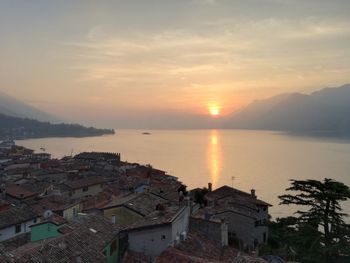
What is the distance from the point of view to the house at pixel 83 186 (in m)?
51.7

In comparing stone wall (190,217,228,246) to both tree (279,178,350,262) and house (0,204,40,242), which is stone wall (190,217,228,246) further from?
house (0,204,40,242)

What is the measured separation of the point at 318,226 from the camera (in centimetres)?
2448

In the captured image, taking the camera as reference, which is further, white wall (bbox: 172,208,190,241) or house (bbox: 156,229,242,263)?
white wall (bbox: 172,208,190,241)

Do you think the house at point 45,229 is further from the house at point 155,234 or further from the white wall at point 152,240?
the white wall at point 152,240

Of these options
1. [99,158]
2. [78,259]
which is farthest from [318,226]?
[99,158]

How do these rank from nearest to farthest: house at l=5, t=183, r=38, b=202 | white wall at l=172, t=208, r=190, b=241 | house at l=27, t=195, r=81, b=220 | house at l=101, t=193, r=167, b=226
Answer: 1. white wall at l=172, t=208, r=190, b=241
2. house at l=101, t=193, r=167, b=226
3. house at l=27, t=195, r=81, b=220
4. house at l=5, t=183, r=38, b=202

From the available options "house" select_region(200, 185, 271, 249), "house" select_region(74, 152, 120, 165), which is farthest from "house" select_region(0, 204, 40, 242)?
"house" select_region(74, 152, 120, 165)

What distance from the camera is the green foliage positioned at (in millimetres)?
22288

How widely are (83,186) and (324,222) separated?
1445 inches

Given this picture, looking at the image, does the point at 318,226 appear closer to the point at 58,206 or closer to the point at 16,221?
the point at 16,221

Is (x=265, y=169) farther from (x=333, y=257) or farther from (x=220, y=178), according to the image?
(x=333, y=257)

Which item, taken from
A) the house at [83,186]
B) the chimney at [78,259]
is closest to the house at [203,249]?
the chimney at [78,259]

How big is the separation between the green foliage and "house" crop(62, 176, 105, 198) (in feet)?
106

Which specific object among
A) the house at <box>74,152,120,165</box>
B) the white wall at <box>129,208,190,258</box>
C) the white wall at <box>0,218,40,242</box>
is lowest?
the house at <box>74,152,120,165</box>
